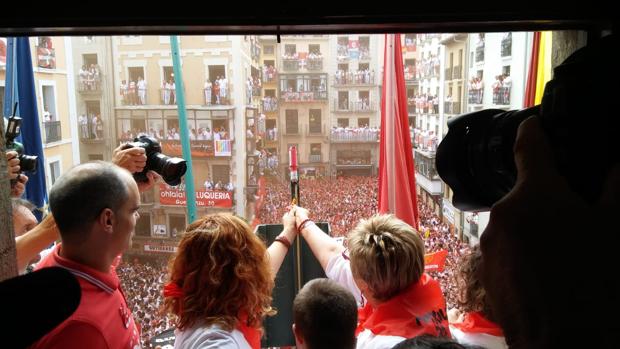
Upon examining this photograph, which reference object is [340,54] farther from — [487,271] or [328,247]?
[487,271]

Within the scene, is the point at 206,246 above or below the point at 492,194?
below

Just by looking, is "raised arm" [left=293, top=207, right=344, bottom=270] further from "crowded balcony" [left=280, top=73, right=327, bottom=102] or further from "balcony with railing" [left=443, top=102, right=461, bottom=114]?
"balcony with railing" [left=443, top=102, right=461, bottom=114]

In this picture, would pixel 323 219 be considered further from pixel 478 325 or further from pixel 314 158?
pixel 478 325

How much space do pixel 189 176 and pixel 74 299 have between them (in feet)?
7.12

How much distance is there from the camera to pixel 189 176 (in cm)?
245

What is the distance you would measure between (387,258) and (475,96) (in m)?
1.95

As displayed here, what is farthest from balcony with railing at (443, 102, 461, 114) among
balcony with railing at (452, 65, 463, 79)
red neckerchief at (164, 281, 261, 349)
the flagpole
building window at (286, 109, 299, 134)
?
red neckerchief at (164, 281, 261, 349)

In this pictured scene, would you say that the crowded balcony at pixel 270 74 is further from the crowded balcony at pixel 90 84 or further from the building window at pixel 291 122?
the crowded balcony at pixel 90 84

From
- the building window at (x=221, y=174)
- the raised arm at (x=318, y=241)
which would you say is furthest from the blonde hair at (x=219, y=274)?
the building window at (x=221, y=174)

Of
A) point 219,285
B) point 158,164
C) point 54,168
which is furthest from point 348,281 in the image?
point 54,168

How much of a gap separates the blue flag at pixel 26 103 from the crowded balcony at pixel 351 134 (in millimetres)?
1652

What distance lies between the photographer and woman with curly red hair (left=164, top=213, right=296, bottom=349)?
1164 millimetres

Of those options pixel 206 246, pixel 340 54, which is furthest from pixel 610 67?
pixel 340 54

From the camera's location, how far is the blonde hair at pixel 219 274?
1193 millimetres
